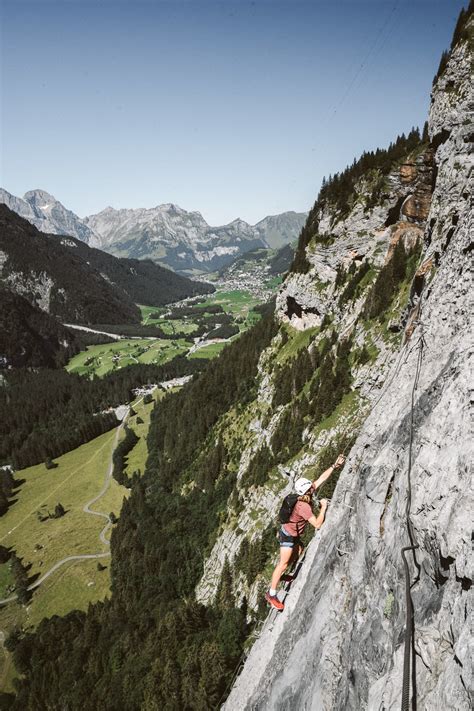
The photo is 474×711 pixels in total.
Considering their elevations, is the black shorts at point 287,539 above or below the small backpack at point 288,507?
below

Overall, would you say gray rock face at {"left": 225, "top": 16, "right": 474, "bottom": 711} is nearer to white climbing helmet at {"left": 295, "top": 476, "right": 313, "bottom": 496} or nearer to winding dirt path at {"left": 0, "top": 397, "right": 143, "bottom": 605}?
white climbing helmet at {"left": 295, "top": 476, "right": 313, "bottom": 496}

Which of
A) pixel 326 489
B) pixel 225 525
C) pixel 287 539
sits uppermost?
pixel 287 539

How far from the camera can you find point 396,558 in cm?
1285

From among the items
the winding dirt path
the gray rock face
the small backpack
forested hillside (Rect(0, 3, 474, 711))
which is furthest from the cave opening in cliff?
the winding dirt path

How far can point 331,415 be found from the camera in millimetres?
56875

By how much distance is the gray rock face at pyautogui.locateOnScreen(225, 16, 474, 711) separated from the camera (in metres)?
9.71

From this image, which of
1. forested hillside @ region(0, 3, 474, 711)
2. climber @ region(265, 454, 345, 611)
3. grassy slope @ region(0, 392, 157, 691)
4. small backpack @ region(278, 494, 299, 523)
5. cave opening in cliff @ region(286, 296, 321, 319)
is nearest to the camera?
forested hillside @ region(0, 3, 474, 711)

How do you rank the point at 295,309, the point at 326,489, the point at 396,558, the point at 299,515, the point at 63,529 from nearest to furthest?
the point at 396,558 < the point at 299,515 < the point at 326,489 < the point at 295,309 < the point at 63,529

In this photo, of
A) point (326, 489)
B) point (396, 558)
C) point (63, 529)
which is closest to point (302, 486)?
point (396, 558)

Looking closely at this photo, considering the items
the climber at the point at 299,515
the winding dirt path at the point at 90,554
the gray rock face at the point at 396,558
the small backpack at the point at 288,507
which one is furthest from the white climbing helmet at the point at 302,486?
the winding dirt path at the point at 90,554

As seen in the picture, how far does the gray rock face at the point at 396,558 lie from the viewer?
971 cm

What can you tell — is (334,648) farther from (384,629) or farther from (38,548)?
(38,548)

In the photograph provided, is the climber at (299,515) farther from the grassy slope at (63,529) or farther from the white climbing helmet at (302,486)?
the grassy slope at (63,529)

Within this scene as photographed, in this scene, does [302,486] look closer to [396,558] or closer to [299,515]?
[299,515]
